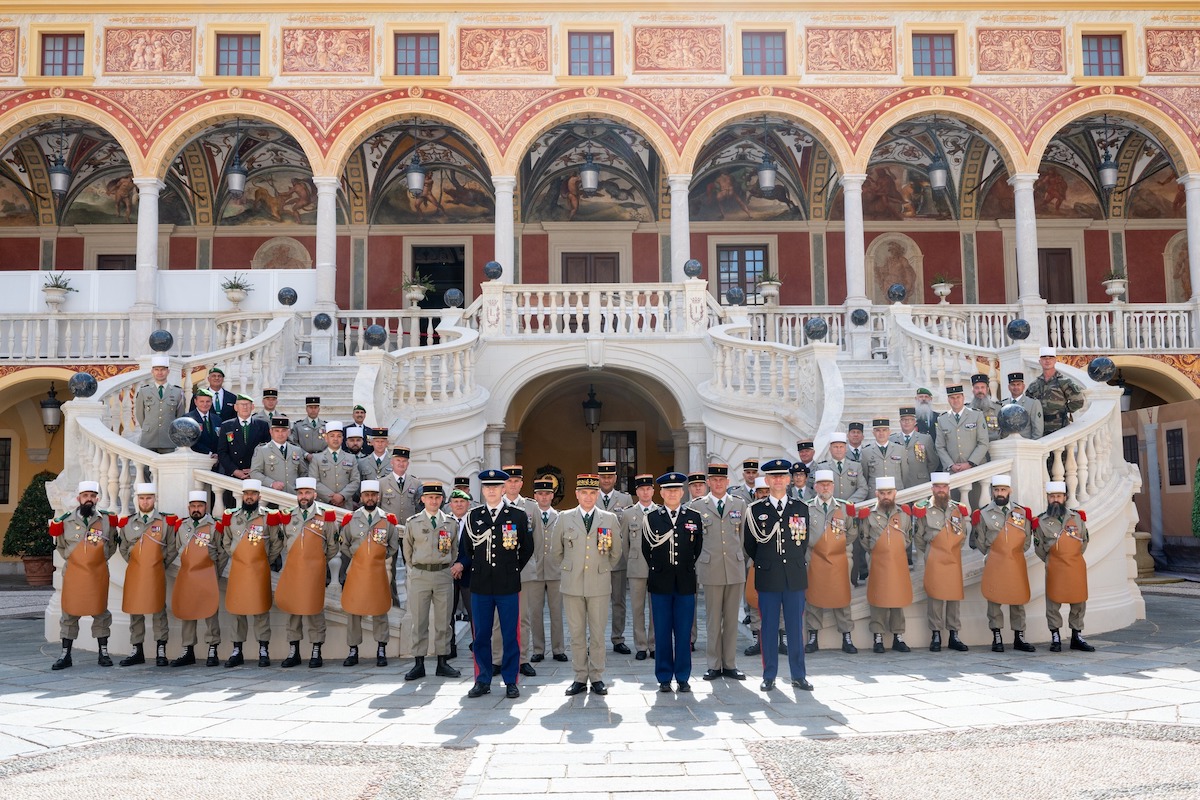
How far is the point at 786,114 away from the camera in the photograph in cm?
1781

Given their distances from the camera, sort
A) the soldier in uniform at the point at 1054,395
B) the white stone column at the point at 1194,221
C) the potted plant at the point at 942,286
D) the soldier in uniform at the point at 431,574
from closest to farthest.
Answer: the soldier in uniform at the point at 431,574 < the soldier in uniform at the point at 1054,395 < the white stone column at the point at 1194,221 < the potted plant at the point at 942,286

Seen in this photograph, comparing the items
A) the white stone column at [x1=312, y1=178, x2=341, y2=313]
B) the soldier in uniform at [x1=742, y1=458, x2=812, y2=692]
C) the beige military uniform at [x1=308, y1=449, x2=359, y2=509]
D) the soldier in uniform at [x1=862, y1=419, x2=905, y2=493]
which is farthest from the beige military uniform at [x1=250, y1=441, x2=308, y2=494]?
the white stone column at [x1=312, y1=178, x2=341, y2=313]

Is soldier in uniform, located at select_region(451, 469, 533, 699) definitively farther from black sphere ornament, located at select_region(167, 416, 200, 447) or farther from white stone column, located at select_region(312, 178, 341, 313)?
white stone column, located at select_region(312, 178, 341, 313)

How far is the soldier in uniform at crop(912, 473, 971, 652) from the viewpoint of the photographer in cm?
823

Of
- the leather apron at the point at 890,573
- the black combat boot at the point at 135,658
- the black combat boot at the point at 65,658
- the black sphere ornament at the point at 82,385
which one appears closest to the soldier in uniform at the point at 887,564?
the leather apron at the point at 890,573

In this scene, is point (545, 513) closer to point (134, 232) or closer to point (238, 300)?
point (238, 300)

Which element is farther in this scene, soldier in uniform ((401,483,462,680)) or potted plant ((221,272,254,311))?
potted plant ((221,272,254,311))

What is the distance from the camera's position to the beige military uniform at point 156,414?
401 inches

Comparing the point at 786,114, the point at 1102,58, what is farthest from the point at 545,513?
the point at 1102,58

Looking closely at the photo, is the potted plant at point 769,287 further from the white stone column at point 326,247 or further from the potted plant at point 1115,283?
the white stone column at point 326,247

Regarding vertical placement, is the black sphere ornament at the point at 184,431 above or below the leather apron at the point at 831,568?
above

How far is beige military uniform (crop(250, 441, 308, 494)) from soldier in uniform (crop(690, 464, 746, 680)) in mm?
3878

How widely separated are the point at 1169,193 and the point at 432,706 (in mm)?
20920

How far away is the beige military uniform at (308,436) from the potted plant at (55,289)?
28.5 feet
